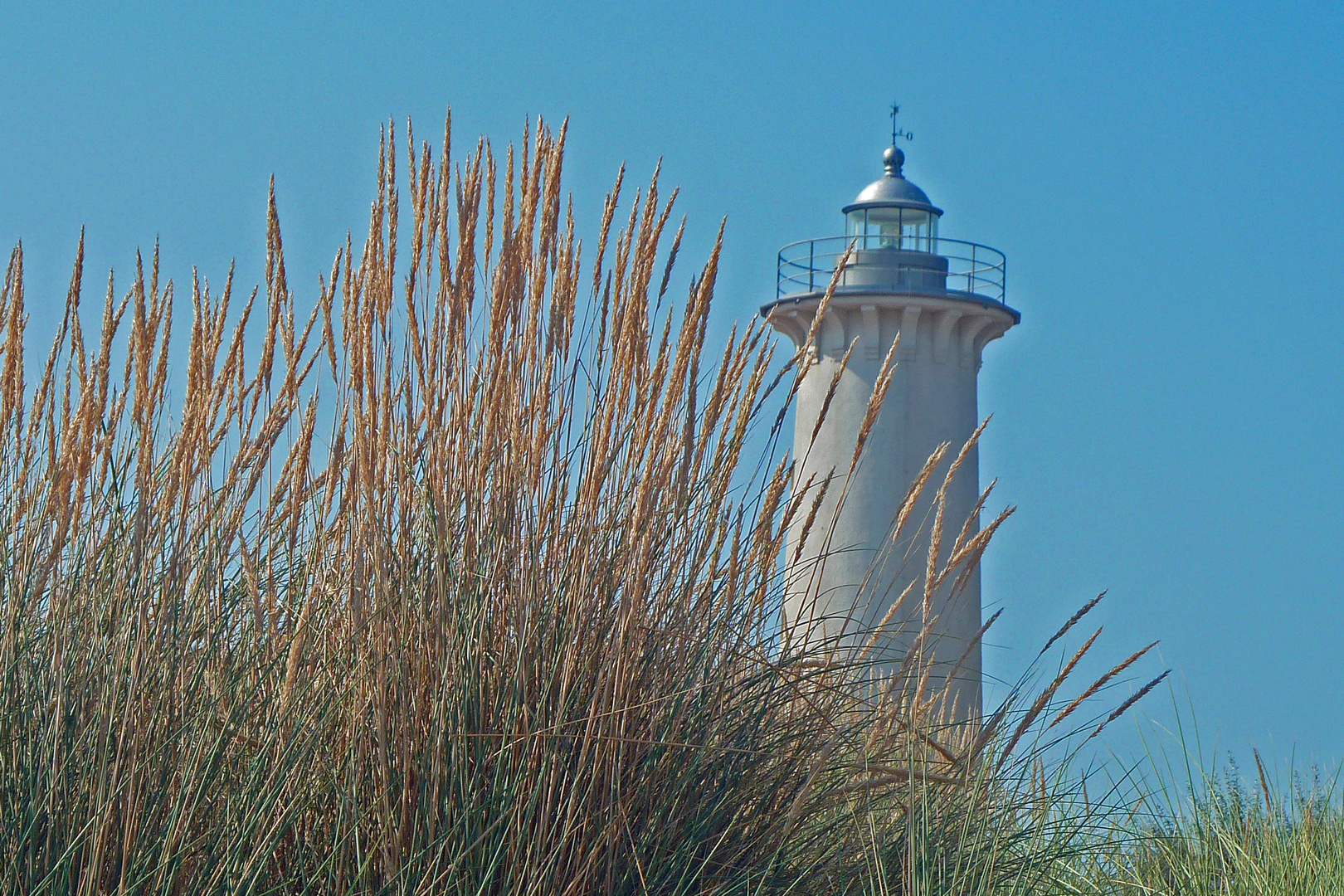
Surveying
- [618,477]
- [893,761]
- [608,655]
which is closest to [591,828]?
[608,655]

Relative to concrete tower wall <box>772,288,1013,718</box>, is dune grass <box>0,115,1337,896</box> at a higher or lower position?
lower

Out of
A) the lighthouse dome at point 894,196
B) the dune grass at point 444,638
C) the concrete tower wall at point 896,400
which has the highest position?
the lighthouse dome at point 894,196

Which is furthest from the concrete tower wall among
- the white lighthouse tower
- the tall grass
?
the tall grass

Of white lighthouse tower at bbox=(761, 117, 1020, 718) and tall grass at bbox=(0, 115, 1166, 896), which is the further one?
white lighthouse tower at bbox=(761, 117, 1020, 718)

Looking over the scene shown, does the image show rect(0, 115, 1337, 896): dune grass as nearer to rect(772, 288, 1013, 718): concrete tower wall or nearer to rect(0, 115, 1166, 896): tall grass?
rect(0, 115, 1166, 896): tall grass

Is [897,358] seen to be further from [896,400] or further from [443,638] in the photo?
[443,638]

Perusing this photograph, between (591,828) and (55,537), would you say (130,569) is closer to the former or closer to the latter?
(55,537)

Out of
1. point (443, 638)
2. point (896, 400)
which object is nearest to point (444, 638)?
point (443, 638)

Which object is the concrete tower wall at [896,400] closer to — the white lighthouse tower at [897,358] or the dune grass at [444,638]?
the white lighthouse tower at [897,358]

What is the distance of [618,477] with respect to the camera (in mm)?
1976

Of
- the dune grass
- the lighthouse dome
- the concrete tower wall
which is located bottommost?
the dune grass

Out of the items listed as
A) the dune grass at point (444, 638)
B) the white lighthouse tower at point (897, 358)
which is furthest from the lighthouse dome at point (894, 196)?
the dune grass at point (444, 638)

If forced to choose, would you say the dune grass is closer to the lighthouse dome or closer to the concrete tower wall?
the concrete tower wall

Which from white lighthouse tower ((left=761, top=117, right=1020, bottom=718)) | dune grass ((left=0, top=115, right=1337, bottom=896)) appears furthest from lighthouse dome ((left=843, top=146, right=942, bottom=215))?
dune grass ((left=0, top=115, right=1337, bottom=896))
